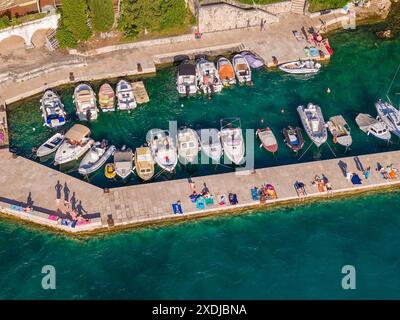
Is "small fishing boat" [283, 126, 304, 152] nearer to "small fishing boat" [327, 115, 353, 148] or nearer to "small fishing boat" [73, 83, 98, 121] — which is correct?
"small fishing boat" [327, 115, 353, 148]

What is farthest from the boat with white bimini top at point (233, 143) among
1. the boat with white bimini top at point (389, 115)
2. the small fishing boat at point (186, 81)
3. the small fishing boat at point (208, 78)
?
the boat with white bimini top at point (389, 115)

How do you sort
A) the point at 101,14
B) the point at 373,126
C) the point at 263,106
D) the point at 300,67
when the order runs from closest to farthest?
the point at 373,126 < the point at 263,106 < the point at 101,14 < the point at 300,67

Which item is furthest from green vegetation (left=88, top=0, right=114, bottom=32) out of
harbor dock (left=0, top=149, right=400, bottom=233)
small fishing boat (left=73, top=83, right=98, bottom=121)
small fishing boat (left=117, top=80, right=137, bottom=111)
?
harbor dock (left=0, top=149, right=400, bottom=233)

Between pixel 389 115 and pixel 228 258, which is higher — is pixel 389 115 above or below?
above

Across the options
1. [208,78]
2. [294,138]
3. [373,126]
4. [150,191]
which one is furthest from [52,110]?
[373,126]

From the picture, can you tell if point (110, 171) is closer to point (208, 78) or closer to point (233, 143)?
point (233, 143)
